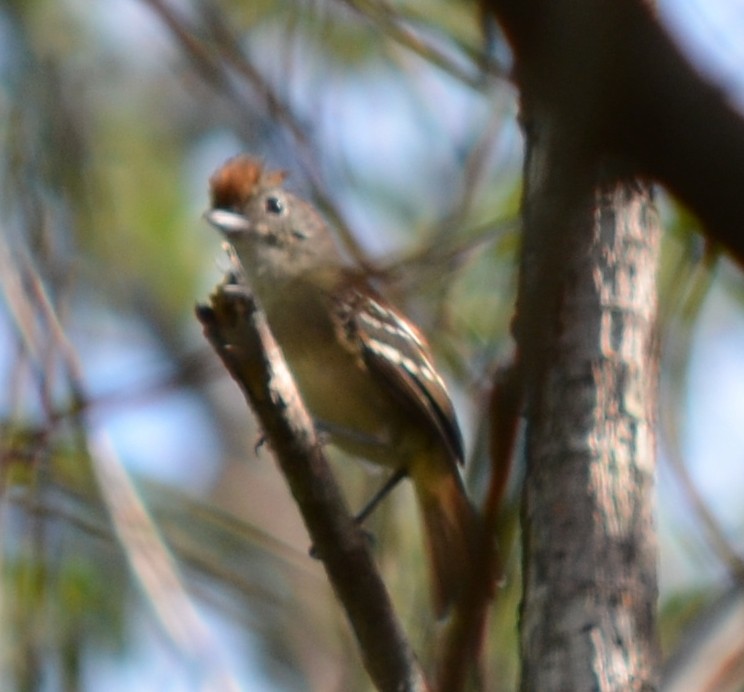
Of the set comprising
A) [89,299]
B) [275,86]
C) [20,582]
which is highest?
[89,299]

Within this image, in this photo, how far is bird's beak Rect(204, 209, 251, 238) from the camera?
12.9ft

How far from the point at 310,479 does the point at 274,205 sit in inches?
87.9

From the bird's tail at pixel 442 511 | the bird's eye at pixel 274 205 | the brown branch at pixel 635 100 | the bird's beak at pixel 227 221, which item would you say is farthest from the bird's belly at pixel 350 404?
the brown branch at pixel 635 100

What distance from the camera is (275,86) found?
354 cm

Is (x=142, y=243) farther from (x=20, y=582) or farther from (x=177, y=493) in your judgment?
(x=20, y=582)

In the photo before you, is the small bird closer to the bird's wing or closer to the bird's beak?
the bird's wing

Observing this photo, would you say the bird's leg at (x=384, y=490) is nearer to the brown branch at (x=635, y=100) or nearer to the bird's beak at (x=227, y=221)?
the bird's beak at (x=227, y=221)

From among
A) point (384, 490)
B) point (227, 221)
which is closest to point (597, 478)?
point (384, 490)

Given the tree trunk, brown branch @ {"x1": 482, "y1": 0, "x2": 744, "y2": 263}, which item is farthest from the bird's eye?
brown branch @ {"x1": 482, "y1": 0, "x2": 744, "y2": 263}

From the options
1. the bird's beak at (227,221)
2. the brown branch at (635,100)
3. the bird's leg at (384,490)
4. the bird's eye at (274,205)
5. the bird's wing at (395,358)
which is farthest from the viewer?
the bird's eye at (274,205)

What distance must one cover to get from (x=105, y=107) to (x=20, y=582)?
3856mm

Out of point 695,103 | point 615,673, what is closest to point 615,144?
point 695,103

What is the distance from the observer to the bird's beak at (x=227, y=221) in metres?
3.92

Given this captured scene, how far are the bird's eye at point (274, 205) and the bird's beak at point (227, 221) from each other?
15 cm
